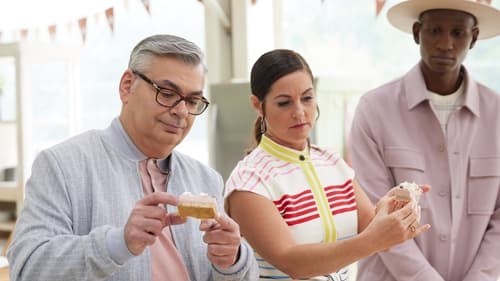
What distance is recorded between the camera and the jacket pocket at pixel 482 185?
203cm

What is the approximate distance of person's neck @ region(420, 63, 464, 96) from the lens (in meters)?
2.09

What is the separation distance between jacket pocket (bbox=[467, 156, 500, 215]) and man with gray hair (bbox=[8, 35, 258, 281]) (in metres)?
0.90

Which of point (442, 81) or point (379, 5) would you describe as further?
point (379, 5)

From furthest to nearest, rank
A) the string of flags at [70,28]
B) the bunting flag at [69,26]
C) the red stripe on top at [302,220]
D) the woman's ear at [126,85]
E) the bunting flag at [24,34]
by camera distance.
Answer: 1. the bunting flag at [24,34]
2. the bunting flag at [69,26]
3. the string of flags at [70,28]
4. the red stripe on top at [302,220]
5. the woman's ear at [126,85]

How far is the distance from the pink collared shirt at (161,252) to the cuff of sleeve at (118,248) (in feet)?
0.60

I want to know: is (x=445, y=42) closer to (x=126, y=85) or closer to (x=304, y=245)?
(x=304, y=245)

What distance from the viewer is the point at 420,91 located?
2.09m

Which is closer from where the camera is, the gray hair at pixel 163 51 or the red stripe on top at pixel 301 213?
Answer: the gray hair at pixel 163 51

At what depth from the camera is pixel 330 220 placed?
1654 mm

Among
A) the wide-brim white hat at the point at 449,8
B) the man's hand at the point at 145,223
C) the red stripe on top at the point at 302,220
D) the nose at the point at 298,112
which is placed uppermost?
the wide-brim white hat at the point at 449,8

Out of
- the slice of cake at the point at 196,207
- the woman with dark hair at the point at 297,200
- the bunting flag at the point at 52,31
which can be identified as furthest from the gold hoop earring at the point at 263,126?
the bunting flag at the point at 52,31

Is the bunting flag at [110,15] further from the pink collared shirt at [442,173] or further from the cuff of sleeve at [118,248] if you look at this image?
the cuff of sleeve at [118,248]

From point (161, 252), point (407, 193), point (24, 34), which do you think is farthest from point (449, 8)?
point (24, 34)

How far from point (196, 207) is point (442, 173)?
1.07m
